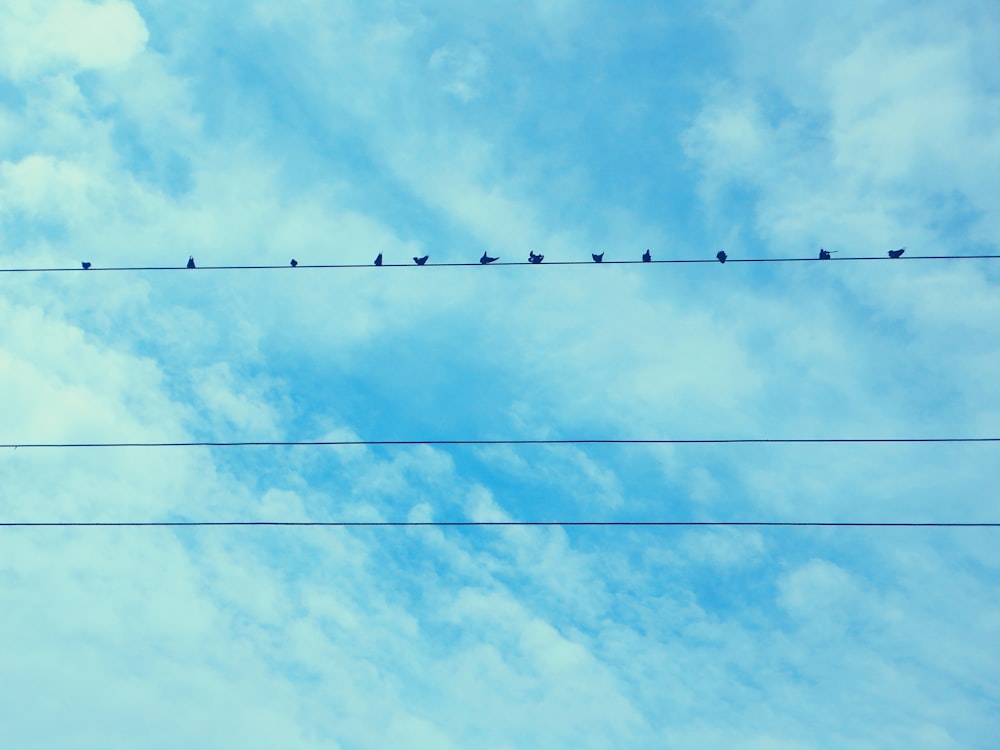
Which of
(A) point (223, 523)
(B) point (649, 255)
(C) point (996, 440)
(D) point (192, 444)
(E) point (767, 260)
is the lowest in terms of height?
(A) point (223, 523)

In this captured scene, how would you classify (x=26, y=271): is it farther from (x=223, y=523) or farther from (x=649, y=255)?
(x=649, y=255)

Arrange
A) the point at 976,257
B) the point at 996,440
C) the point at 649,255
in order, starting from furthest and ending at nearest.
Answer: the point at 649,255 < the point at 976,257 < the point at 996,440

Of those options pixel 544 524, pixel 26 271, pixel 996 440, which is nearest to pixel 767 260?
pixel 996 440

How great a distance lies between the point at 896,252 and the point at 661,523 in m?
11.8

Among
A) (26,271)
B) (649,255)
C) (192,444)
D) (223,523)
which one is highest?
(649,255)

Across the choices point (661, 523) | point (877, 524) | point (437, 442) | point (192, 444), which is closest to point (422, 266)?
point (437, 442)

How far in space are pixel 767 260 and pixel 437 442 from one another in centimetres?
765

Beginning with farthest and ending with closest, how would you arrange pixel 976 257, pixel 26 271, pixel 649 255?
pixel 649 255 → pixel 26 271 → pixel 976 257

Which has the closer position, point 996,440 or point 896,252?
point 996,440

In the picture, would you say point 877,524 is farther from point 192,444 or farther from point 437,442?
point 192,444

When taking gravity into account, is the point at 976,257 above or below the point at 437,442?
above

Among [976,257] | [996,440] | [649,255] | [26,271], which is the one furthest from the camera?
[649,255]

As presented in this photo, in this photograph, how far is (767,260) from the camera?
20.5 metres

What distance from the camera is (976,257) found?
20312 mm
